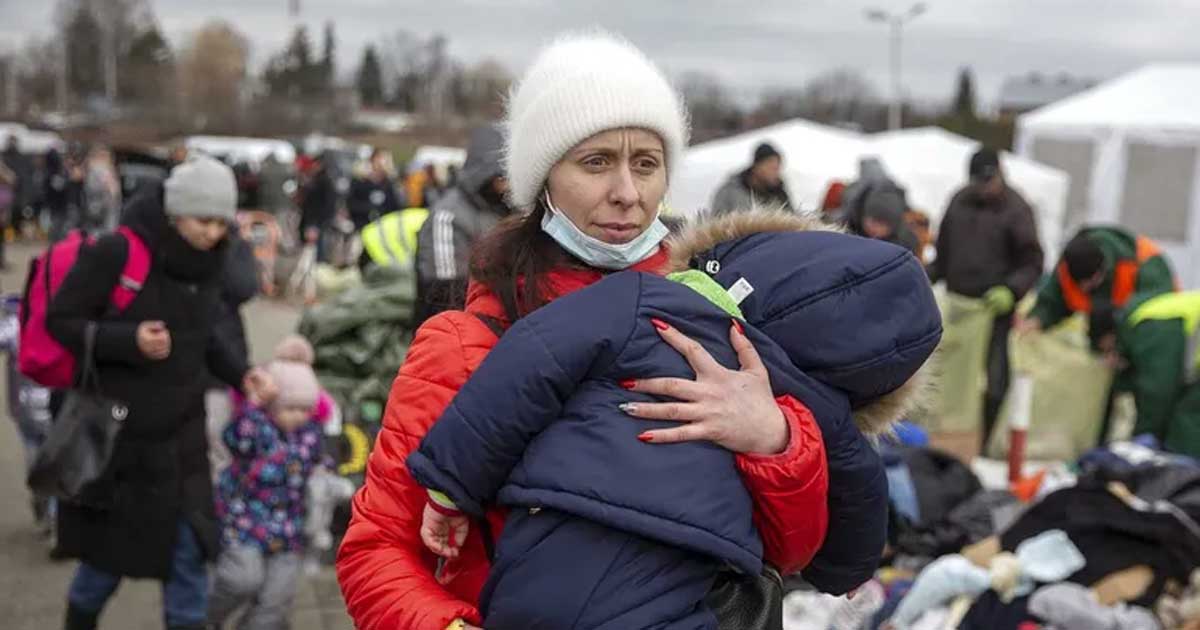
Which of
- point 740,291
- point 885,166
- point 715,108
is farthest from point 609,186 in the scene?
point 715,108

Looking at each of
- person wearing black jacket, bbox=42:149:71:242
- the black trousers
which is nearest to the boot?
the black trousers

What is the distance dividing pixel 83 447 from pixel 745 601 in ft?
8.79

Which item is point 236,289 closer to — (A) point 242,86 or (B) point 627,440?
(B) point 627,440

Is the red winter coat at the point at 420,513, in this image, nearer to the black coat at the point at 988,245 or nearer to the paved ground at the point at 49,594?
the paved ground at the point at 49,594

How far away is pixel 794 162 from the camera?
15.6m

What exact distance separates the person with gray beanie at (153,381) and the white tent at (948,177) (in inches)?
478

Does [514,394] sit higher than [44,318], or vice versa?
[514,394]

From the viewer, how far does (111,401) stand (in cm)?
360

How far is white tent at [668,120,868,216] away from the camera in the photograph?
50.0ft

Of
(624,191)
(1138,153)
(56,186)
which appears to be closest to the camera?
(624,191)

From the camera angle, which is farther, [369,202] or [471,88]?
[471,88]

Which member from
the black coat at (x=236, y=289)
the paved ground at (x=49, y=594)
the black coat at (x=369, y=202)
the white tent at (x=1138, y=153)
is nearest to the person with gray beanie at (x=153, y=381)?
the black coat at (x=236, y=289)

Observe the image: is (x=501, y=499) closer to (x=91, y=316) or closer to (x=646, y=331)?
(x=646, y=331)

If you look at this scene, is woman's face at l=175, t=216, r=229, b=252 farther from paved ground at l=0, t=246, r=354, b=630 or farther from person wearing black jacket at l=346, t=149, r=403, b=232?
person wearing black jacket at l=346, t=149, r=403, b=232
